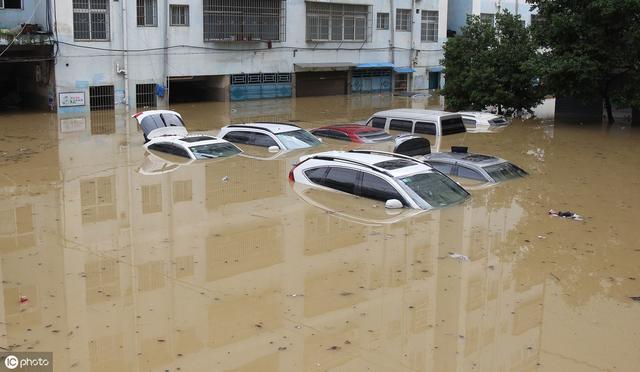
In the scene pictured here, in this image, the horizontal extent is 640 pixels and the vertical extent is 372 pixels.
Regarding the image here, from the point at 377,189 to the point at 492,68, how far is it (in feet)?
57.5

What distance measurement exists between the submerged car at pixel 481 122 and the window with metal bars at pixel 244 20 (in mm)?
13926

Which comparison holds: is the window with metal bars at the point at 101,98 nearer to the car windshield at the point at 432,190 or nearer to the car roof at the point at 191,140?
the car roof at the point at 191,140

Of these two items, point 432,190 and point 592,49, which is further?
point 592,49

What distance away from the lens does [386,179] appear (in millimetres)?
14383

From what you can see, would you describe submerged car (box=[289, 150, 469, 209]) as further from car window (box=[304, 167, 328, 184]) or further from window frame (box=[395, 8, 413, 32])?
window frame (box=[395, 8, 413, 32])

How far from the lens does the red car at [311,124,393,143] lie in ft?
73.5

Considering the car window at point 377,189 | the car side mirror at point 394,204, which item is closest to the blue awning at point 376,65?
the car window at point 377,189

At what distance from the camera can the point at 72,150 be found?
22109mm

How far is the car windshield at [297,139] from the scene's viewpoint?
2138cm

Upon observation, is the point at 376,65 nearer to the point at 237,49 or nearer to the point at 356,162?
the point at 237,49

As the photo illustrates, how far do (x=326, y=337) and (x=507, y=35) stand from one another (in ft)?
83.7

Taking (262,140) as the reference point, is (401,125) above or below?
above

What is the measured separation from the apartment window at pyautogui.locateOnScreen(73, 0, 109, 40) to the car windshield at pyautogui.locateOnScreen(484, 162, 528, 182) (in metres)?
21.1

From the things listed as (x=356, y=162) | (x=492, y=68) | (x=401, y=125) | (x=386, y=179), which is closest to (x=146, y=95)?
(x=401, y=125)
